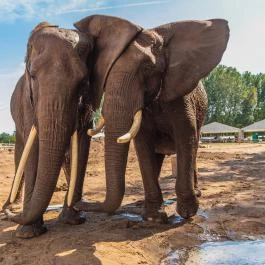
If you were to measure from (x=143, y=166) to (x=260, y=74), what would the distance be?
313 ft

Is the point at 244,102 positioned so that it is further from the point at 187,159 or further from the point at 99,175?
the point at 187,159

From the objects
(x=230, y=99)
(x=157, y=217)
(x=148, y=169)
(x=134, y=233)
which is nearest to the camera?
(x=134, y=233)

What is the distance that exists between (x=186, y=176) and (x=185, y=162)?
21cm

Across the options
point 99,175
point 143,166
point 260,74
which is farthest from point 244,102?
point 143,166

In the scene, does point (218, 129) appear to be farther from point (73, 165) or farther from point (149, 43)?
point (73, 165)

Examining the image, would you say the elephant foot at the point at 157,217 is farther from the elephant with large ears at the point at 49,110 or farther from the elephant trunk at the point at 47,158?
the elephant trunk at the point at 47,158

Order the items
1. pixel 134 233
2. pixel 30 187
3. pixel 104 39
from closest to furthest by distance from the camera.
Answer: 1. pixel 30 187
2. pixel 134 233
3. pixel 104 39

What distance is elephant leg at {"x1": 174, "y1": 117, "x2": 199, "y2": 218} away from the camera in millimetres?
6383

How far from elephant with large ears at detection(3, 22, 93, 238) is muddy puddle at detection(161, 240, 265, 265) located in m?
1.50

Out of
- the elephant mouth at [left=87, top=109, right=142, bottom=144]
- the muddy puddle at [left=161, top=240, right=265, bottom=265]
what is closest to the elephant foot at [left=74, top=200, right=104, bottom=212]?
the elephant mouth at [left=87, top=109, right=142, bottom=144]

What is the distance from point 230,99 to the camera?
3041 inches

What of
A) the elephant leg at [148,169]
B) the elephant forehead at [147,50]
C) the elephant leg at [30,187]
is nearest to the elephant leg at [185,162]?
the elephant leg at [148,169]

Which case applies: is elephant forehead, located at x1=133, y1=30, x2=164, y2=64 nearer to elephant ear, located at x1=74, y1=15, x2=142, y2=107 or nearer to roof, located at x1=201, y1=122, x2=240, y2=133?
elephant ear, located at x1=74, y1=15, x2=142, y2=107

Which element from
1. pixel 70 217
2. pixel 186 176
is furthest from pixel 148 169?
pixel 70 217
